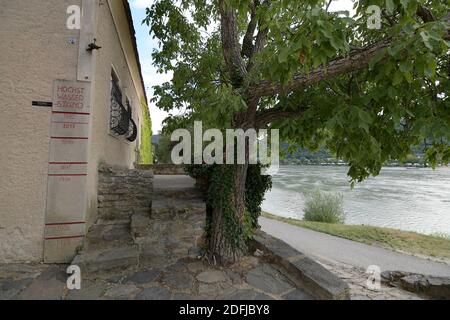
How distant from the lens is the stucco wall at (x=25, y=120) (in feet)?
9.86

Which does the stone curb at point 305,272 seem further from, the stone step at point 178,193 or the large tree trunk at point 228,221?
the stone step at point 178,193

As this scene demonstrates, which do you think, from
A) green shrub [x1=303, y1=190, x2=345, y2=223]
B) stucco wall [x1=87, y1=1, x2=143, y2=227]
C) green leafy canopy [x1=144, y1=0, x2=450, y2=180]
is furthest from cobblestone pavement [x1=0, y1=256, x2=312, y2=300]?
green shrub [x1=303, y1=190, x2=345, y2=223]

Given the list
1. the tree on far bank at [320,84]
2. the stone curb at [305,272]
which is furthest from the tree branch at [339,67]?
the stone curb at [305,272]

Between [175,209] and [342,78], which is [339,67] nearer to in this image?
[342,78]

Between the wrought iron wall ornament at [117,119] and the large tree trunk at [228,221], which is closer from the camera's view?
the large tree trunk at [228,221]

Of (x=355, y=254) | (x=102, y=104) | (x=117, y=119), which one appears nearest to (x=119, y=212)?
(x=102, y=104)

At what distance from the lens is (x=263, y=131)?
378cm

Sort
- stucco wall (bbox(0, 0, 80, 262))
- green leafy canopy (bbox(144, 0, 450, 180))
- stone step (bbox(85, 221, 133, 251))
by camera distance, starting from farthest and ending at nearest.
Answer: stone step (bbox(85, 221, 133, 251)) < stucco wall (bbox(0, 0, 80, 262)) < green leafy canopy (bbox(144, 0, 450, 180))

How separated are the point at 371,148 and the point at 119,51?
503cm

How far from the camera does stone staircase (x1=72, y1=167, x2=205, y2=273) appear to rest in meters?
3.08

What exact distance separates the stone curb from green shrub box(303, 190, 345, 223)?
9536 millimetres

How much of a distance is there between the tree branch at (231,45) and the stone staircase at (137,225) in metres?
1.93

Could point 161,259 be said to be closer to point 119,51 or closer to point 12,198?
point 12,198

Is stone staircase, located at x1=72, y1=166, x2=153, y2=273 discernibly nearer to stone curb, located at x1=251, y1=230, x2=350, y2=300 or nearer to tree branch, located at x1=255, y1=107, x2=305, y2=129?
stone curb, located at x1=251, y1=230, x2=350, y2=300
